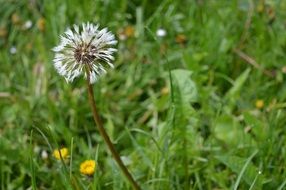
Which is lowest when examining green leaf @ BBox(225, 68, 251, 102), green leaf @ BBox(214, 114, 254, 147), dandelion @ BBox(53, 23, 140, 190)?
green leaf @ BBox(214, 114, 254, 147)

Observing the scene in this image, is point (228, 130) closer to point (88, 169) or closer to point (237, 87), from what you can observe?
point (237, 87)

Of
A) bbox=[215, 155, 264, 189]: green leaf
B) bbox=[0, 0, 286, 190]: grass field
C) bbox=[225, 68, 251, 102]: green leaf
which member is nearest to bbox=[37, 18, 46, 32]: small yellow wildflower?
bbox=[0, 0, 286, 190]: grass field

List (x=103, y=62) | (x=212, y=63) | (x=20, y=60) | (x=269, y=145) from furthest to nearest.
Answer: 1. (x=20, y=60)
2. (x=212, y=63)
3. (x=269, y=145)
4. (x=103, y=62)

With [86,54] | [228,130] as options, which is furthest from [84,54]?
[228,130]

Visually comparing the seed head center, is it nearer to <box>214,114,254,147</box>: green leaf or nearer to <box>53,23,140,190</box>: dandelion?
<box>53,23,140,190</box>: dandelion

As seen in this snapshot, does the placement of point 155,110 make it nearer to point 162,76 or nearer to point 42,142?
point 162,76

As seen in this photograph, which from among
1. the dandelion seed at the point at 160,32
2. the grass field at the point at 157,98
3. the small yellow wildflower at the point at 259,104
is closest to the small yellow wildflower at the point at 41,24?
the grass field at the point at 157,98

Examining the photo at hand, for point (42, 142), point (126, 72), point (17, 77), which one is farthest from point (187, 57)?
point (17, 77)
